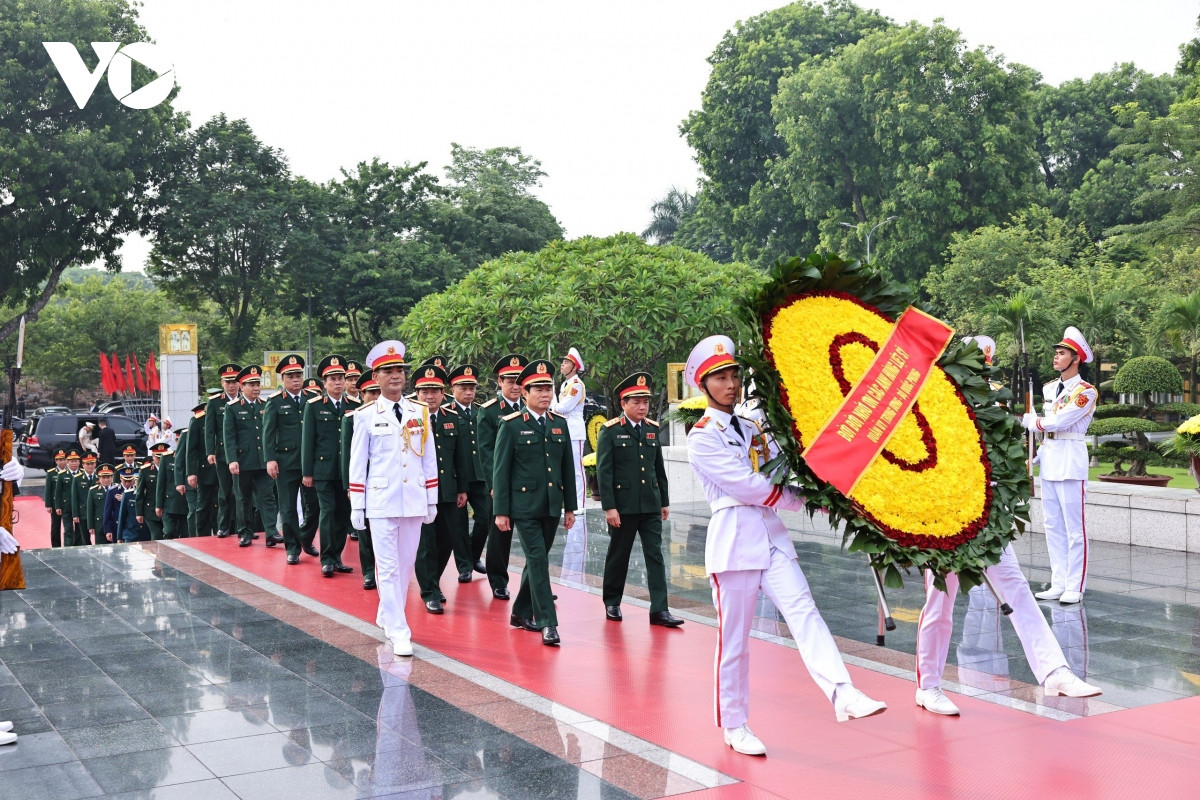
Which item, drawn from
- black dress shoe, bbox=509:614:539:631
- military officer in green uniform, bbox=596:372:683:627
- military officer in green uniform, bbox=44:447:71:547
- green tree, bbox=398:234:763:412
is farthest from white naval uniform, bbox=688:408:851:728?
green tree, bbox=398:234:763:412

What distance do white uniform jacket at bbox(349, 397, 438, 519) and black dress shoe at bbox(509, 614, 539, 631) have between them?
984mm

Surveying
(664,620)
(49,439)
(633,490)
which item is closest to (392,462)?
(633,490)

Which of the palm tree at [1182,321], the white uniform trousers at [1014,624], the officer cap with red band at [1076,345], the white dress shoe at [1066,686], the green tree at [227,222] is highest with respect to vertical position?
the green tree at [227,222]

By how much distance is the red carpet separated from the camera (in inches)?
185

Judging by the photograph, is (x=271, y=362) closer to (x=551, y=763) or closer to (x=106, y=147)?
(x=106, y=147)

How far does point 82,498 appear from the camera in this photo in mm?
15477

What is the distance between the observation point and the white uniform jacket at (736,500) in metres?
5.08

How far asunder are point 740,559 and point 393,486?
2905 mm

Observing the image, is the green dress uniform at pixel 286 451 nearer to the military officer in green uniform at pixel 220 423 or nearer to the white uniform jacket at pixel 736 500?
the military officer in green uniform at pixel 220 423

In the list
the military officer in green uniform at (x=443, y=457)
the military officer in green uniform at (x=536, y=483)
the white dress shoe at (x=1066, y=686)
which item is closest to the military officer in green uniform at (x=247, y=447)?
the military officer in green uniform at (x=443, y=457)

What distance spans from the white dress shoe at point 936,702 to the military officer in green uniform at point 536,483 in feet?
7.94

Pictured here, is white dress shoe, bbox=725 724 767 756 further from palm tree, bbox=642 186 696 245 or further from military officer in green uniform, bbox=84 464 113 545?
palm tree, bbox=642 186 696 245

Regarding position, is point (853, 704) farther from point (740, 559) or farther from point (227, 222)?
point (227, 222)

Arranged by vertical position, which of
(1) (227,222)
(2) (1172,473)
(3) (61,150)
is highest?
(3) (61,150)
